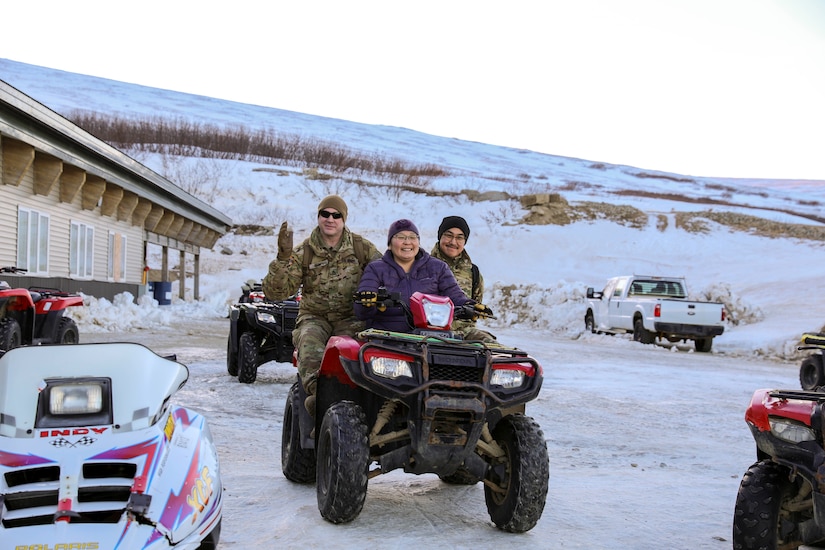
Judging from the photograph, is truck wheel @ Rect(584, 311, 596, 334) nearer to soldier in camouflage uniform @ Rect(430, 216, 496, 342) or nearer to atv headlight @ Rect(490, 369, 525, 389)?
soldier in camouflage uniform @ Rect(430, 216, 496, 342)

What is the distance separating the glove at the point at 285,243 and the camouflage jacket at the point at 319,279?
41 mm

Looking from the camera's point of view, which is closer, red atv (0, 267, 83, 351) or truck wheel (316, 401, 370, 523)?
truck wheel (316, 401, 370, 523)

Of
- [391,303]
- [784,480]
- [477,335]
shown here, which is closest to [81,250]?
[477,335]

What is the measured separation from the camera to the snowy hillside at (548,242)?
2820cm

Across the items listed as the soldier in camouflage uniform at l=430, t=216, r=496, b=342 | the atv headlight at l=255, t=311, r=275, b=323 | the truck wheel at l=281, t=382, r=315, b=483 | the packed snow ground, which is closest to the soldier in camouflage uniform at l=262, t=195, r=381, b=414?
the truck wheel at l=281, t=382, r=315, b=483

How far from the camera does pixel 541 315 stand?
1164 inches

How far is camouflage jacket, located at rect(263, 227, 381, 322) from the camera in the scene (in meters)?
6.36

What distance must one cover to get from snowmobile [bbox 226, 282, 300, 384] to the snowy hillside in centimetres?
1280

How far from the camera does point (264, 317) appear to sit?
470 inches

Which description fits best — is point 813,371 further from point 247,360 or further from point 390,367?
point 390,367

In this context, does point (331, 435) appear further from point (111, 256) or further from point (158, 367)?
point (111, 256)

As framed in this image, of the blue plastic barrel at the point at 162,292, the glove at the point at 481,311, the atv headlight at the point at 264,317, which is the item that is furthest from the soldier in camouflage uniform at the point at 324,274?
the blue plastic barrel at the point at 162,292

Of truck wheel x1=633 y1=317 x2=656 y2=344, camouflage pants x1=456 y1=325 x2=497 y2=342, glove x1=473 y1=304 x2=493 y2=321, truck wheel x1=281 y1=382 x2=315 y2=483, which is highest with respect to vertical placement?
glove x1=473 y1=304 x2=493 y2=321

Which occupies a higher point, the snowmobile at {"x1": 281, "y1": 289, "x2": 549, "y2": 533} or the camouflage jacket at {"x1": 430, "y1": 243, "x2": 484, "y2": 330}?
the camouflage jacket at {"x1": 430, "y1": 243, "x2": 484, "y2": 330}
